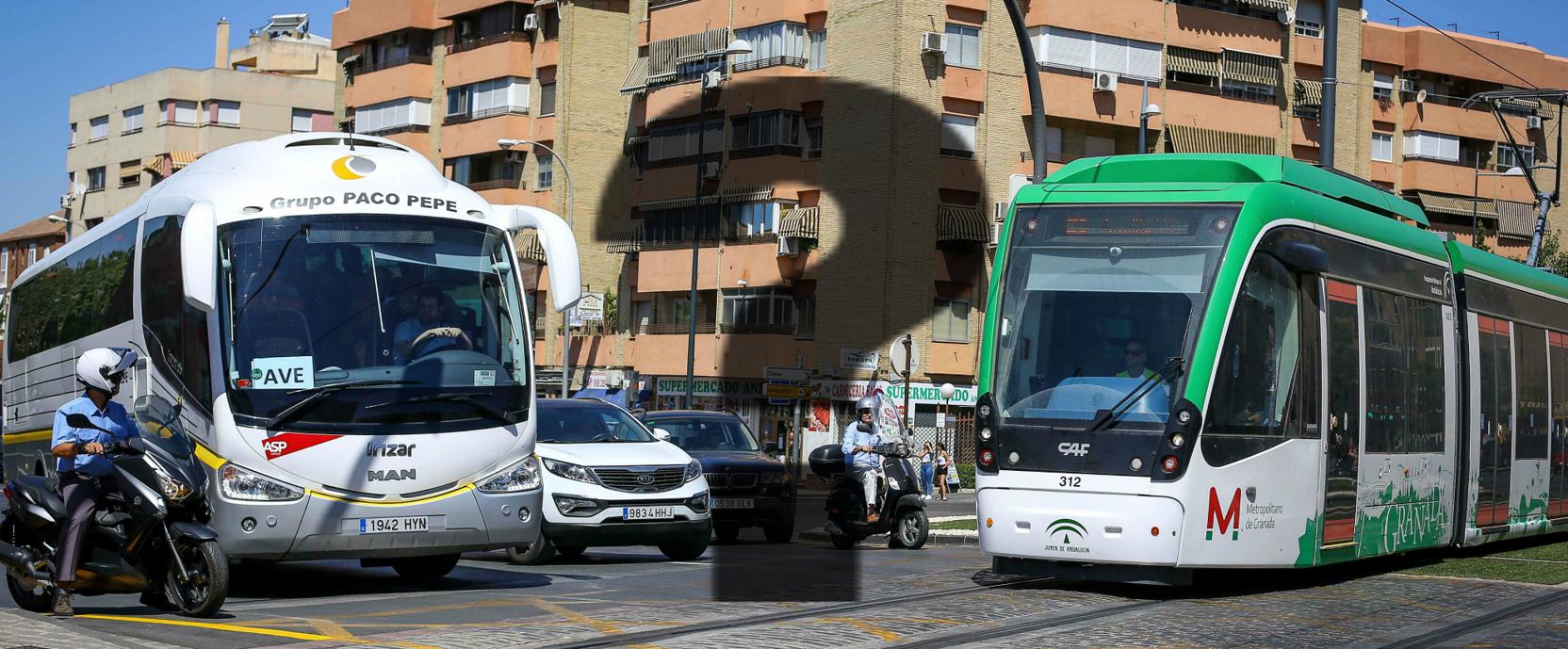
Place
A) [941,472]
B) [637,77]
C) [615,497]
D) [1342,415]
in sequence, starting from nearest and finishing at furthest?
[1342,415] < [615,497] < [941,472] < [637,77]

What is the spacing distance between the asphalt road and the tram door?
1.77ft

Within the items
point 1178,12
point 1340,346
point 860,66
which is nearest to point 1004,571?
point 1340,346

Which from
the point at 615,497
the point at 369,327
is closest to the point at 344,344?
the point at 369,327

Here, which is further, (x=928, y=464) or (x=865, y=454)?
(x=928, y=464)

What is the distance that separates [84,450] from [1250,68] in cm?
4947

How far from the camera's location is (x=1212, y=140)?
55.7 metres

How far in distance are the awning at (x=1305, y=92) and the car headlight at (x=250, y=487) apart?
49932mm

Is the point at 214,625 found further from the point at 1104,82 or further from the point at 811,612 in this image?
the point at 1104,82

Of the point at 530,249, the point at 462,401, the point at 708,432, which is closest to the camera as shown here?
the point at 462,401

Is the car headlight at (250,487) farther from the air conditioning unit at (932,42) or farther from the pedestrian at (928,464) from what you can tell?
the air conditioning unit at (932,42)

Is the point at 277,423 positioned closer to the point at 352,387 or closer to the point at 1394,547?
the point at 352,387

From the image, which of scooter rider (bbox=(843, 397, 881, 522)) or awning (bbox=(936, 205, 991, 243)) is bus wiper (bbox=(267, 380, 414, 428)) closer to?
scooter rider (bbox=(843, 397, 881, 522))

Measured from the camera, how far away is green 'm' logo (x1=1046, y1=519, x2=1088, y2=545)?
1306 cm

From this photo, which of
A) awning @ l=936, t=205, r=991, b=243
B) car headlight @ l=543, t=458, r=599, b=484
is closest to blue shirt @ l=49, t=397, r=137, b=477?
car headlight @ l=543, t=458, r=599, b=484
